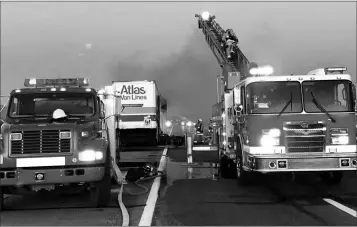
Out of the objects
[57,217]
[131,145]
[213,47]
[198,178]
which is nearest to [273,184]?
[198,178]

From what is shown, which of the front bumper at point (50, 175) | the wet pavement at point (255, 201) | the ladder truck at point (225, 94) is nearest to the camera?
the wet pavement at point (255, 201)

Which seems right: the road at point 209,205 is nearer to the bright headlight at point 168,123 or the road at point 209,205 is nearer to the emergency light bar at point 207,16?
the emergency light bar at point 207,16

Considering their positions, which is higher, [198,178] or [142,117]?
[142,117]

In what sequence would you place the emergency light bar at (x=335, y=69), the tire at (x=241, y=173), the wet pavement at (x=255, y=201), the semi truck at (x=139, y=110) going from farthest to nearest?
the semi truck at (x=139, y=110) < the tire at (x=241, y=173) < the emergency light bar at (x=335, y=69) < the wet pavement at (x=255, y=201)

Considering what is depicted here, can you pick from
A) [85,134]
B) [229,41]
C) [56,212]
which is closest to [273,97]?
[85,134]

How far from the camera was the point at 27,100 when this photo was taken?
343 inches

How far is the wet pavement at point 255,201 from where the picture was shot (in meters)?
6.73

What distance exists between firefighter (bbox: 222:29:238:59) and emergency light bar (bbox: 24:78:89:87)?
9.41 metres

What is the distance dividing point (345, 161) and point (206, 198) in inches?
108

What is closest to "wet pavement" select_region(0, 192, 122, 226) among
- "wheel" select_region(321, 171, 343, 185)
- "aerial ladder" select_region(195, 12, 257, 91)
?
"wheel" select_region(321, 171, 343, 185)

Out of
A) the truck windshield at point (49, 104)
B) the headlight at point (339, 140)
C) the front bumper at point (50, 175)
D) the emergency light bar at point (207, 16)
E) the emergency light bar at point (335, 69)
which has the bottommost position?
the front bumper at point (50, 175)

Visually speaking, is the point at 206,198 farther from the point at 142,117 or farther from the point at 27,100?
the point at 142,117

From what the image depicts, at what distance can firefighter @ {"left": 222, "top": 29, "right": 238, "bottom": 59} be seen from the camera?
17750 mm

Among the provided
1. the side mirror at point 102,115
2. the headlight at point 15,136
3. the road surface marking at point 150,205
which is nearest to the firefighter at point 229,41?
the road surface marking at point 150,205
